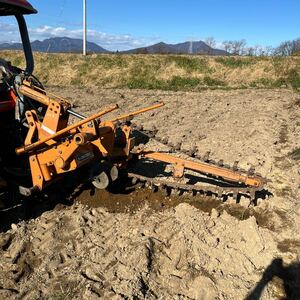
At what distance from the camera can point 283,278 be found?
13.9ft

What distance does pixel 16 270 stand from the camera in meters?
4.43

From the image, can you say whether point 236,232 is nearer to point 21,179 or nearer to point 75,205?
point 75,205

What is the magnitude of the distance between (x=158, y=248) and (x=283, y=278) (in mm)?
1328

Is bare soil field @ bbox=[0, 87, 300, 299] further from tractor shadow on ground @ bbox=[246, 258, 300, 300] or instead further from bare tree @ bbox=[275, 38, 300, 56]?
bare tree @ bbox=[275, 38, 300, 56]

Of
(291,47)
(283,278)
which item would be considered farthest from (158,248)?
(291,47)

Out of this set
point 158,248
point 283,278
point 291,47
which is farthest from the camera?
point 291,47

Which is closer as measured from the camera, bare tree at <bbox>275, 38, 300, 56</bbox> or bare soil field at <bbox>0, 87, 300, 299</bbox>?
bare soil field at <bbox>0, 87, 300, 299</bbox>

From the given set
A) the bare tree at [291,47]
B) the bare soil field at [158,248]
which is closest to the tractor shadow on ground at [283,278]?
the bare soil field at [158,248]

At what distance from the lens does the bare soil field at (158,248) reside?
4.05 m

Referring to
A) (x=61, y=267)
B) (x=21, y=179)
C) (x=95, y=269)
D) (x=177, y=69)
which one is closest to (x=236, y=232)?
(x=95, y=269)

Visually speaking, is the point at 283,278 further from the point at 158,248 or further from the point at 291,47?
the point at 291,47

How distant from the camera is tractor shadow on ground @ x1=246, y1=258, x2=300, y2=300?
399 centimetres

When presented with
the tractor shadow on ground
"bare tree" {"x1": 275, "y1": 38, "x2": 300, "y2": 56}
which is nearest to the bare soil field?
the tractor shadow on ground

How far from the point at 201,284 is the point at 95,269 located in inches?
42.7
